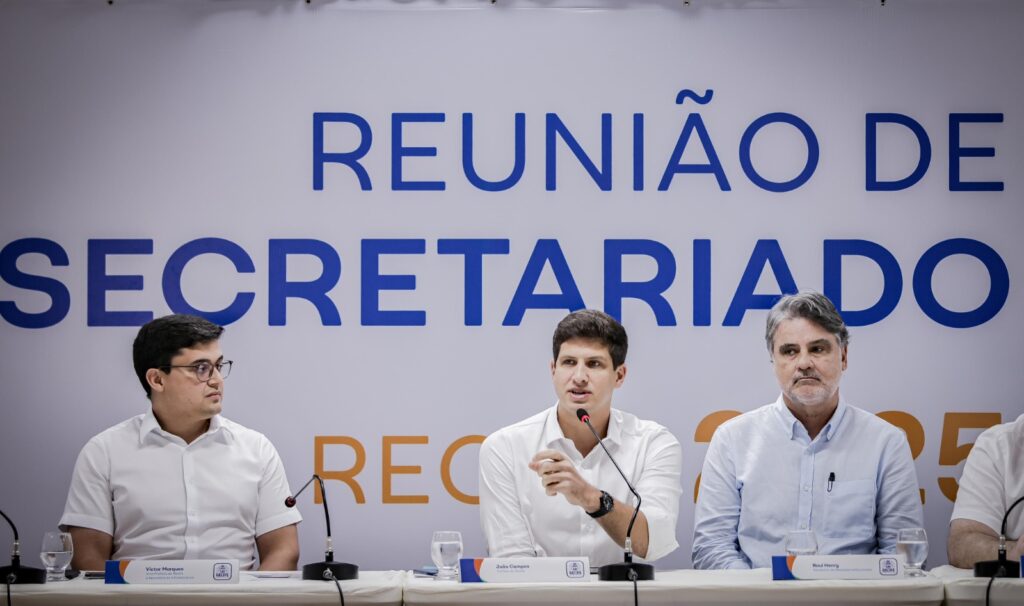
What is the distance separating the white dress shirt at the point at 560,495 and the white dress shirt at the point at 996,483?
90 cm

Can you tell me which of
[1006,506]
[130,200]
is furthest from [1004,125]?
[130,200]

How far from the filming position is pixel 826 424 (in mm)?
3578

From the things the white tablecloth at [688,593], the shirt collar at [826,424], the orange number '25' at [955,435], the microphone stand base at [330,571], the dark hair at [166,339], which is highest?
the dark hair at [166,339]

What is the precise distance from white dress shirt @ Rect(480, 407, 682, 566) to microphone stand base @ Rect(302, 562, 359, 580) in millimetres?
797

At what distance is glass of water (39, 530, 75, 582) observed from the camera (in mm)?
2740

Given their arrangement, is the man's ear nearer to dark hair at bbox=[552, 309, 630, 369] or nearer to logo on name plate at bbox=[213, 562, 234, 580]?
logo on name plate at bbox=[213, 562, 234, 580]

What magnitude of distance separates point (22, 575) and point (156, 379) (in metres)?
1.04

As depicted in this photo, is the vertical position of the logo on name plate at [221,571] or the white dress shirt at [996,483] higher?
the white dress shirt at [996,483]

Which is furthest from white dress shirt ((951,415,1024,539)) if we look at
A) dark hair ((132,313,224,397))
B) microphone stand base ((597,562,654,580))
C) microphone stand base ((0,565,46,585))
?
microphone stand base ((0,565,46,585))

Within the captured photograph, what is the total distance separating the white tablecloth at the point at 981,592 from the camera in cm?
249

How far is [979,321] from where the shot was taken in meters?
4.03

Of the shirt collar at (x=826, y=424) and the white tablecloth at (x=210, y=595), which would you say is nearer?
the white tablecloth at (x=210, y=595)

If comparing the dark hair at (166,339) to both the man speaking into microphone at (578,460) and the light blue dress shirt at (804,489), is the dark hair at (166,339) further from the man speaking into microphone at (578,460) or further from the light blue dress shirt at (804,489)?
the light blue dress shirt at (804,489)

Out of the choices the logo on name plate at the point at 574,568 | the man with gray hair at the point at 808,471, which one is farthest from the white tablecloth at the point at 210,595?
the man with gray hair at the point at 808,471
